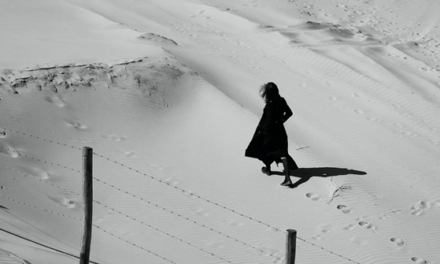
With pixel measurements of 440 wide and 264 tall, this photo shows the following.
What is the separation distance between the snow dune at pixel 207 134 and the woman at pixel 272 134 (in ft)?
1.52

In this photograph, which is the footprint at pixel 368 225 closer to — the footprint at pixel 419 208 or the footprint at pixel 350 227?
the footprint at pixel 350 227

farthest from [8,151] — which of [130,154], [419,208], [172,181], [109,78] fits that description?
[419,208]

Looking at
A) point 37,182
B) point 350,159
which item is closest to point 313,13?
point 350,159

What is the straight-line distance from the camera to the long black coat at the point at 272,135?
33.3 feet

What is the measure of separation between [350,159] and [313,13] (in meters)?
9.16

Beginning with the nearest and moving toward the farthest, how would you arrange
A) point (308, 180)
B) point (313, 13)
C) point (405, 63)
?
point (308, 180) → point (405, 63) → point (313, 13)

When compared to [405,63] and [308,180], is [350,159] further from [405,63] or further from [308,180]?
[405,63]

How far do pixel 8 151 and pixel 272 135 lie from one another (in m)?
3.88

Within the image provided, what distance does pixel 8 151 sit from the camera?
10.4m

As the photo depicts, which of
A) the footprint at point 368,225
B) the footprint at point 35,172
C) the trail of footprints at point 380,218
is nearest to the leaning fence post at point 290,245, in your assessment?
the trail of footprints at point 380,218

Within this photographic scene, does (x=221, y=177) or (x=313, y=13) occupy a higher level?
(x=313, y=13)

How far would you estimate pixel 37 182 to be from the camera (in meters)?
9.73

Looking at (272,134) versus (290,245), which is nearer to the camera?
(290,245)

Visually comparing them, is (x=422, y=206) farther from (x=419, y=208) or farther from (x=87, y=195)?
(x=87, y=195)
